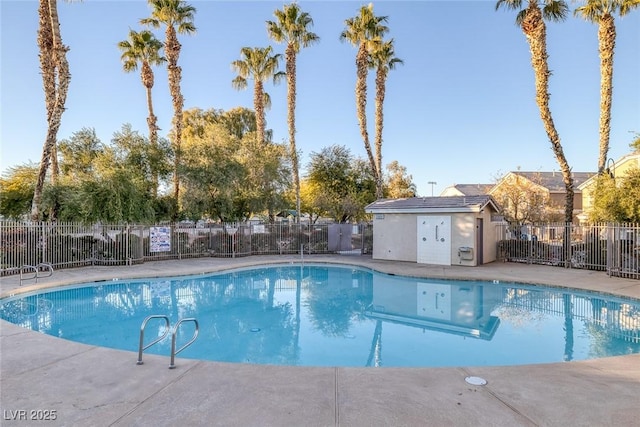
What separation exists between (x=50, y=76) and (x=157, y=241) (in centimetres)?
805

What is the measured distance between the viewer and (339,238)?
69.2 feet

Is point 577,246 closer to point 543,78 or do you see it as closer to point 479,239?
point 479,239

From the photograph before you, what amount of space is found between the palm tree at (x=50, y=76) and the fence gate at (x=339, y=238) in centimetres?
1341

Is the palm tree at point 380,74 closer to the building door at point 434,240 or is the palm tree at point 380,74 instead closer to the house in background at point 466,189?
the building door at point 434,240

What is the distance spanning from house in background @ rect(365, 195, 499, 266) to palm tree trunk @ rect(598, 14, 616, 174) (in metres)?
5.61

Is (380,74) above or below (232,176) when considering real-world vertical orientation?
above

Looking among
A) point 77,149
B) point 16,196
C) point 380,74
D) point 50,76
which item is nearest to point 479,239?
point 380,74

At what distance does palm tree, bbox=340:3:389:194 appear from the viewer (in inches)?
917

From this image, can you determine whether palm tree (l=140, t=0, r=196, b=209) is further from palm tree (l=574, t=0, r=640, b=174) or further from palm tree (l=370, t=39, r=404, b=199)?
palm tree (l=574, t=0, r=640, b=174)

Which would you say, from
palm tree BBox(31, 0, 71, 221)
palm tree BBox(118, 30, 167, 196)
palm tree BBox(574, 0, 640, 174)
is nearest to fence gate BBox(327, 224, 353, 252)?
palm tree BBox(118, 30, 167, 196)

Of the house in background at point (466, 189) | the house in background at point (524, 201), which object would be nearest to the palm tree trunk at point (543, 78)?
the house in background at point (524, 201)

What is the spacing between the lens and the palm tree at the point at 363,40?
23297 millimetres

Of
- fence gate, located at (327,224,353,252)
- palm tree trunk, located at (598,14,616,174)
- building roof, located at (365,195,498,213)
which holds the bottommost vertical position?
fence gate, located at (327,224,353,252)

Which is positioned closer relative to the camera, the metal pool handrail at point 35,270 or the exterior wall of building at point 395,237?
the metal pool handrail at point 35,270
